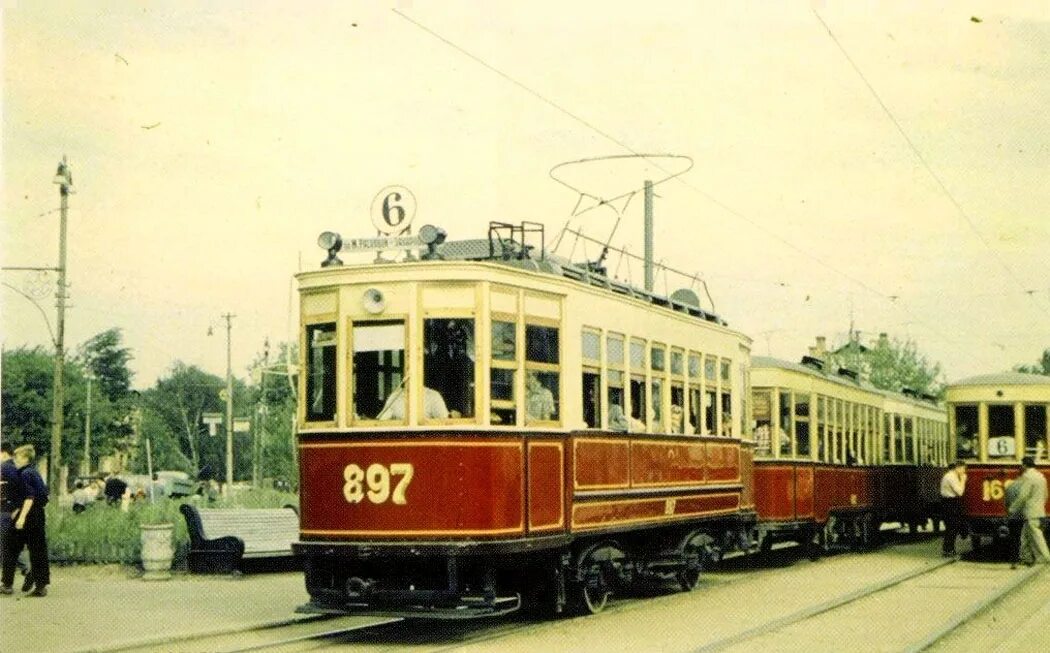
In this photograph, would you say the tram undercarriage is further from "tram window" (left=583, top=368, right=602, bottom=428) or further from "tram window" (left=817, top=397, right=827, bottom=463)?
"tram window" (left=817, top=397, right=827, bottom=463)

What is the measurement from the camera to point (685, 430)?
16.2 metres

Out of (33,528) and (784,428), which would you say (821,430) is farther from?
(33,528)

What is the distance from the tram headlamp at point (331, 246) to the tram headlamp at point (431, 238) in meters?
→ 0.79

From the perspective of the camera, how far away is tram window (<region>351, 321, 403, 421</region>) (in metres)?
12.3

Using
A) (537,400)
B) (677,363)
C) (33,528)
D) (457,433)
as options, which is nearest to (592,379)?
(537,400)

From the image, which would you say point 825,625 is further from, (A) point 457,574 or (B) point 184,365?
(B) point 184,365

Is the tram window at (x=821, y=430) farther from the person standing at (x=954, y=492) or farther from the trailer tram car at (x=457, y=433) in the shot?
the trailer tram car at (x=457, y=433)

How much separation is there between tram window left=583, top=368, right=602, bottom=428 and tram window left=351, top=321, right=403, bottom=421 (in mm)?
2080

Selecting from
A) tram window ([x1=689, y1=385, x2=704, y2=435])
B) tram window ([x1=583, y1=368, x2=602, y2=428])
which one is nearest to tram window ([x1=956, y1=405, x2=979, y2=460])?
tram window ([x1=689, y1=385, x2=704, y2=435])

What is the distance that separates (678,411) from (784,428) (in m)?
6.12

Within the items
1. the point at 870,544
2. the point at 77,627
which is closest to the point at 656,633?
the point at 77,627

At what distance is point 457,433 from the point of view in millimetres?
12031

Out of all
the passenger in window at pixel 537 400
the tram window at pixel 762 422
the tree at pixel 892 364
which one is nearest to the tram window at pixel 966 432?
the tram window at pixel 762 422

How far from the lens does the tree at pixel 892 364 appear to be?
58.8m
